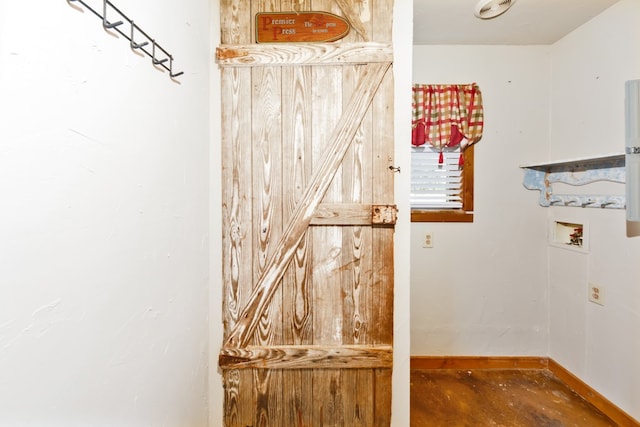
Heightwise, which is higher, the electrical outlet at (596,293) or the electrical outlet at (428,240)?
the electrical outlet at (428,240)

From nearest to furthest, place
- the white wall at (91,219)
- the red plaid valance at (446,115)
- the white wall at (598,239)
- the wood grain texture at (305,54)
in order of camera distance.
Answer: the white wall at (91,219) → the wood grain texture at (305,54) → the white wall at (598,239) → the red plaid valance at (446,115)

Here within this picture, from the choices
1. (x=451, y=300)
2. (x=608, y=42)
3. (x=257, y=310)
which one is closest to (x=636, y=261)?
(x=451, y=300)

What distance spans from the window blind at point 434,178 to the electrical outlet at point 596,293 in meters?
0.93

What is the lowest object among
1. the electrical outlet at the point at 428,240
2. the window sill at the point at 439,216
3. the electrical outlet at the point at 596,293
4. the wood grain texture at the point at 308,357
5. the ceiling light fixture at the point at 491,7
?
the wood grain texture at the point at 308,357

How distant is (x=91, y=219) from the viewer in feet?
2.51

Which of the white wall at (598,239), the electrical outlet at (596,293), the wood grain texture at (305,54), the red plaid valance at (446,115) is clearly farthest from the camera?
the red plaid valance at (446,115)

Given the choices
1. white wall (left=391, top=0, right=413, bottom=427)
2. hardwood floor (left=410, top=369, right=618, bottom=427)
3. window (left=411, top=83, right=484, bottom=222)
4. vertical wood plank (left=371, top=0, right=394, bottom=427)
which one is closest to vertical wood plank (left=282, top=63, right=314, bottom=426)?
vertical wood plank (left=371, top=0, right=394, bottom=427)

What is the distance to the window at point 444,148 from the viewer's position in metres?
2.22

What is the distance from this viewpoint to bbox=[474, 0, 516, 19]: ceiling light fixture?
176 centimetres

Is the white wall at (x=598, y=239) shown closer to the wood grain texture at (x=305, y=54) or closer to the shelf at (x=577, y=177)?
the shelf at (x=577, y=177)

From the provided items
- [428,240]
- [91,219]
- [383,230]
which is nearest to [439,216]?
[428,240]

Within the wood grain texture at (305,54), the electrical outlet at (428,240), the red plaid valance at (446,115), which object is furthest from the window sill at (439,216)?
the wood grain texture at (305,54)

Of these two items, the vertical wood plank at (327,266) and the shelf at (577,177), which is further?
the shelf at (577,177)

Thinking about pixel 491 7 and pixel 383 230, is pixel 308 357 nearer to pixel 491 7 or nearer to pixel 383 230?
pixel 383 230
